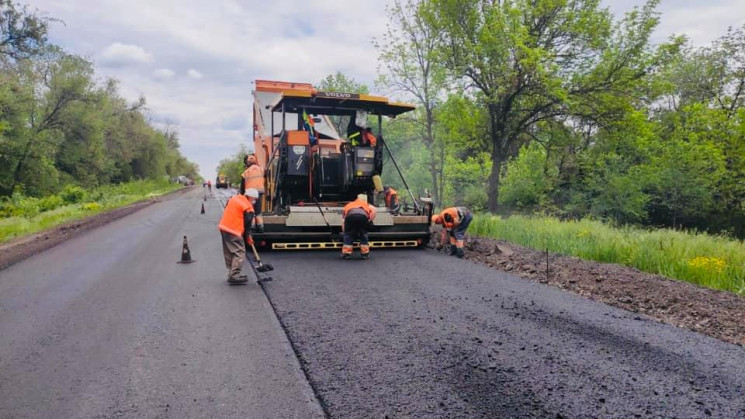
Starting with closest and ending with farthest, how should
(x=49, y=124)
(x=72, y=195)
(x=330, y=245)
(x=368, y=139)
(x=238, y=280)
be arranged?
(x=238, y=280)
(x=330, y=245)
(x=368, y=139)
(x=72, y=195)
(x=49, y=124)

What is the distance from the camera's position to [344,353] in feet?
12.7

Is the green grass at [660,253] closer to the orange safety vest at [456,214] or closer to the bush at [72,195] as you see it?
the orange safety vest at [456,214]

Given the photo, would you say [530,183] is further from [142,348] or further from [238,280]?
[142,348]

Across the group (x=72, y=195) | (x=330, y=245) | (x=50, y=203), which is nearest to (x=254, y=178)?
(x=330, y=245)

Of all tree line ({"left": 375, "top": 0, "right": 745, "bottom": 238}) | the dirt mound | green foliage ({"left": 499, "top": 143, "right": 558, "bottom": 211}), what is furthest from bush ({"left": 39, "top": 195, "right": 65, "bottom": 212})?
the dirt mound

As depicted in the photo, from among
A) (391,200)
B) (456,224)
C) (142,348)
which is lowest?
(142,348)

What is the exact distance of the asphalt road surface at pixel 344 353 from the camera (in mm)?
3062

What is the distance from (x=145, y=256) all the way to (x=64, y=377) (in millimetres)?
5782

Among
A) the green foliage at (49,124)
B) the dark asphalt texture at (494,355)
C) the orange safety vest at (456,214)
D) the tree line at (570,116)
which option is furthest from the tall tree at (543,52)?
the green foliage at (49,124)

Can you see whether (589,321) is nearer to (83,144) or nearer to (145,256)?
(145,256)

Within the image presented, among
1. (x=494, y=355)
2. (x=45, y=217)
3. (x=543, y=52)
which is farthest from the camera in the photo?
(x=45, y=217)

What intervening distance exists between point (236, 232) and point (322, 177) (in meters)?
3.21

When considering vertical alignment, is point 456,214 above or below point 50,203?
above

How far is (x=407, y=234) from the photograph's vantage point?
9664 mm
